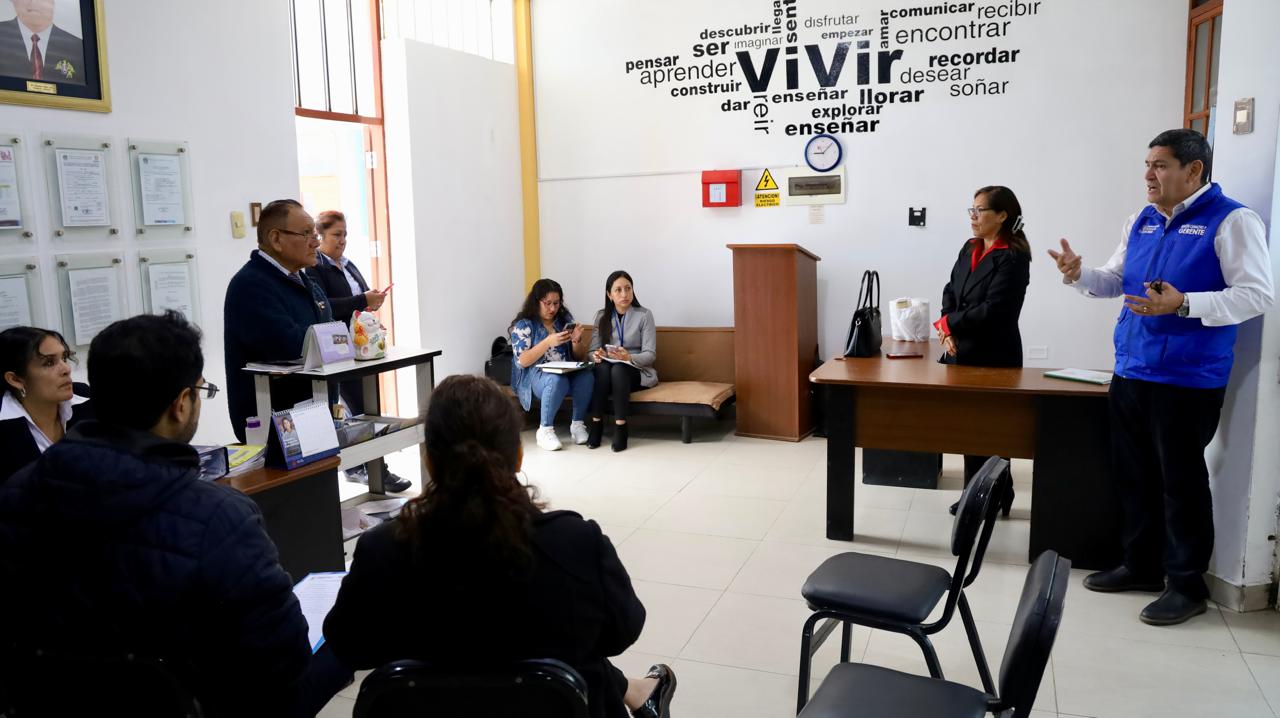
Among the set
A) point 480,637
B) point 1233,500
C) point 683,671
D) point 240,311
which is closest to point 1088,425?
point 1233,500

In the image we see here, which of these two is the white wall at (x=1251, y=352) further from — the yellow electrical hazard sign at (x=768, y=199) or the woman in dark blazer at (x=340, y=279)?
the woman in dark blazer at (x=340, y=279)

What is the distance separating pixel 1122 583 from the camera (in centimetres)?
350

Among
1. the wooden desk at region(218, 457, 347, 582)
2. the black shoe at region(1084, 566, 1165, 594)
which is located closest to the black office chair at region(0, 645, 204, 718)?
the wooden desk at region(218, 457, 347, 582)

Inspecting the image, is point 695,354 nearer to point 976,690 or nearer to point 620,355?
point 620,355

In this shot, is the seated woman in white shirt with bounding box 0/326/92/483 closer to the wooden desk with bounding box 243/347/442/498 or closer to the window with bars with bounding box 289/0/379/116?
the wooden desk with bounding box 243/347/442/498

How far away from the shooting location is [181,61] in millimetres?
4344

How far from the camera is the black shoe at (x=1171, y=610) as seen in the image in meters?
3.22

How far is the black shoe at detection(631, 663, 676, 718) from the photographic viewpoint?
6.18 ft

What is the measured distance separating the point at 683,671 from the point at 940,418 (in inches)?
64.8

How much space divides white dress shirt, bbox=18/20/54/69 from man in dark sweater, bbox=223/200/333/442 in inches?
51.9

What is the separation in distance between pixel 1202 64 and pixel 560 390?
4.31 metres

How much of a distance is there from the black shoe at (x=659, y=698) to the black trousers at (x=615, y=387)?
3.99 meters

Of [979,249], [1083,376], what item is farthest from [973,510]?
[979,249]

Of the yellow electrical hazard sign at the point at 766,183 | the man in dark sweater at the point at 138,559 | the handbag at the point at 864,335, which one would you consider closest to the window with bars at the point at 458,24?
the yellow electrical hazard sign at the point at 766,183
